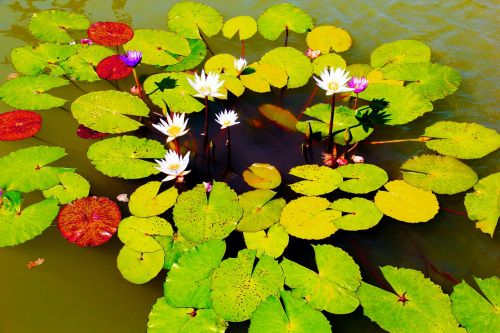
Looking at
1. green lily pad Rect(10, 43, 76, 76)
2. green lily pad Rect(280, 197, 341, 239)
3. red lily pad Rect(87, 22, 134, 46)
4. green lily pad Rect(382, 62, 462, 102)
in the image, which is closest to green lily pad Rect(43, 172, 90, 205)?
green lily pad Rect(10, 43, 76, 76)

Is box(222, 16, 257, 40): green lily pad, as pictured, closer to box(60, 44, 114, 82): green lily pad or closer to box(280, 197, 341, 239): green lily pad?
box(60, 44, 114, 82): green lily pad

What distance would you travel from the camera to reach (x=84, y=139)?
3189 mm

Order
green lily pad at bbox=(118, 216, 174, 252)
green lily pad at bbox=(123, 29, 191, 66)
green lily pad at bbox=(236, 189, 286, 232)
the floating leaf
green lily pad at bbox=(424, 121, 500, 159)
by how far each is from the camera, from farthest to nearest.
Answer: green lily pad at bbox=(123, 29, 191, 66)
green lily pad at bbox=(424, 121, 500, 159)
the floating leaf
green lily pad at bbox=(236, 189, 286, 232)
green lily pad at bbox=(118, 216, 174, 252)

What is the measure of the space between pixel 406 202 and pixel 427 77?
137 cm

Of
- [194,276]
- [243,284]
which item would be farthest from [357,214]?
[194,276]

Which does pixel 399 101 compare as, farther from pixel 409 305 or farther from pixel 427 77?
pixel 409 305

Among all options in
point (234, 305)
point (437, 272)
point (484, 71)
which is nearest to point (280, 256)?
point (234, 305)

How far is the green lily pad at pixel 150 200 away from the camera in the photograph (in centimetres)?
256

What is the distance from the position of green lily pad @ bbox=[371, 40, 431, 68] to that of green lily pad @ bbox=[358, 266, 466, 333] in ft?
6.87

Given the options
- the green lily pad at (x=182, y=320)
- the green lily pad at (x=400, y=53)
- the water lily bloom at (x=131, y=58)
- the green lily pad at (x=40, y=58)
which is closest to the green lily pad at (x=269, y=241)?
the green lily pad at (x=182, y=320)

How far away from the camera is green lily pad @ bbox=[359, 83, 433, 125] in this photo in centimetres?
309

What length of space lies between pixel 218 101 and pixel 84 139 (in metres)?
1.16

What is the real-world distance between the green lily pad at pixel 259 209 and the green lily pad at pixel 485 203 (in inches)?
47.9

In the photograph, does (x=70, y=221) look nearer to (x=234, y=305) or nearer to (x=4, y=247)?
(x=4, y=247)
